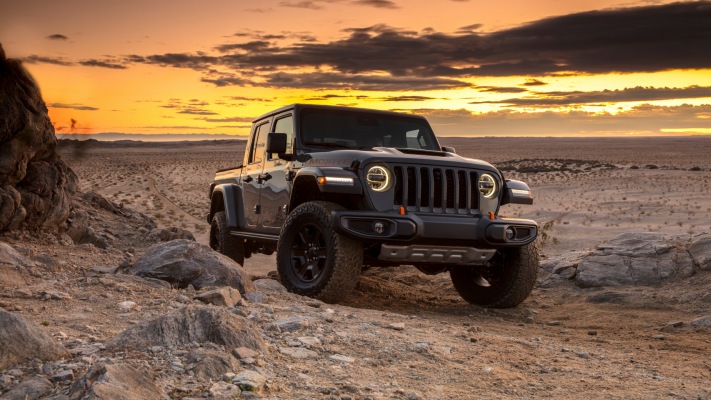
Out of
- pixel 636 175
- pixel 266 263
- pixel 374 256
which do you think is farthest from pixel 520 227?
pixel 636 175

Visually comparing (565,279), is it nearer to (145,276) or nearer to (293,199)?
(293,199)

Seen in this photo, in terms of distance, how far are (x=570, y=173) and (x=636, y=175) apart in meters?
5.11

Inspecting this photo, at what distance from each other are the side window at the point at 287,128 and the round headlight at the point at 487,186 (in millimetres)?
2345

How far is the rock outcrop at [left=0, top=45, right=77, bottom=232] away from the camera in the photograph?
10.3 metres

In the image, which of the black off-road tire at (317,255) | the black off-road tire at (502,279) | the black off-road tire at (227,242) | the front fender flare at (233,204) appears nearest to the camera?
the black off-road tire at (317,255)

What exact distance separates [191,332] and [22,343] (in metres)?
1.08

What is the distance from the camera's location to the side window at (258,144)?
10.4 meters

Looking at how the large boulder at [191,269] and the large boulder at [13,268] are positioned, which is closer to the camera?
the large boulder at [13,268]

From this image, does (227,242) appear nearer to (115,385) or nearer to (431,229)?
(431,229)

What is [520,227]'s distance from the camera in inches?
336

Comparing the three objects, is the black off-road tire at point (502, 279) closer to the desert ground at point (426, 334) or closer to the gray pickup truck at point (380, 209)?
the gray pickup truck at point (380, 209)

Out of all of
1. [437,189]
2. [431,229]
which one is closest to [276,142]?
[437,189]

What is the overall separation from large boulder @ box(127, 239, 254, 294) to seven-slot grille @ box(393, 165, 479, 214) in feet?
5.93

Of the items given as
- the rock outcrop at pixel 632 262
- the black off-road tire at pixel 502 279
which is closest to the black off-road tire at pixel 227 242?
the black off-road tire at pixel 502 279
